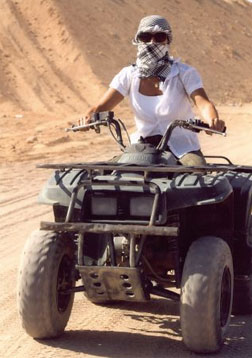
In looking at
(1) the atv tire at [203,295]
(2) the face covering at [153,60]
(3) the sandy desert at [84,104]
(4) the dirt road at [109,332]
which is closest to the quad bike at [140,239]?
(1) the atv tire at [203,295]

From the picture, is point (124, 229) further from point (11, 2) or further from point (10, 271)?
point (11, 2)

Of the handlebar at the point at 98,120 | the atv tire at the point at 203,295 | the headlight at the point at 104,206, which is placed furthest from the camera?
the handlebar at the point at 98,120

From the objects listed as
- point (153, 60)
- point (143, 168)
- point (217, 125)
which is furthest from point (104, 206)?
point (153, 60)

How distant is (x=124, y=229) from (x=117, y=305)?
5.26 feet

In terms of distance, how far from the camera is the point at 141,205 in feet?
16.9

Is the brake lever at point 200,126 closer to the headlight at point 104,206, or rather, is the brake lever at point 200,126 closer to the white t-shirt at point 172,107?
the white t-shirt at point 172,107

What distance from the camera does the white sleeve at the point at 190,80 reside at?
6.15 metres

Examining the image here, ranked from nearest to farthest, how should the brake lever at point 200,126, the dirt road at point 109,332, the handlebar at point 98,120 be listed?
the dirt road at point 109,332 < the brake lever at point 200,126 < the handlebar at point 98,120

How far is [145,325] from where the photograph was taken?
235 inches

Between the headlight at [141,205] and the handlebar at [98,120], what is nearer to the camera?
the headlight at [141,205]

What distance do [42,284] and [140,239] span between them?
64 cm

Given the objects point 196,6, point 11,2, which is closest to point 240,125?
point 11,2

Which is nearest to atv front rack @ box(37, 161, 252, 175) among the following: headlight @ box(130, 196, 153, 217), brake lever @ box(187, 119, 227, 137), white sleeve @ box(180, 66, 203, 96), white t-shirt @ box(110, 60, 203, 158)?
headlight @ box(130, 196, 153, 217)

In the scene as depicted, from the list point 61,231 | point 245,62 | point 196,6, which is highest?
point 196,6
